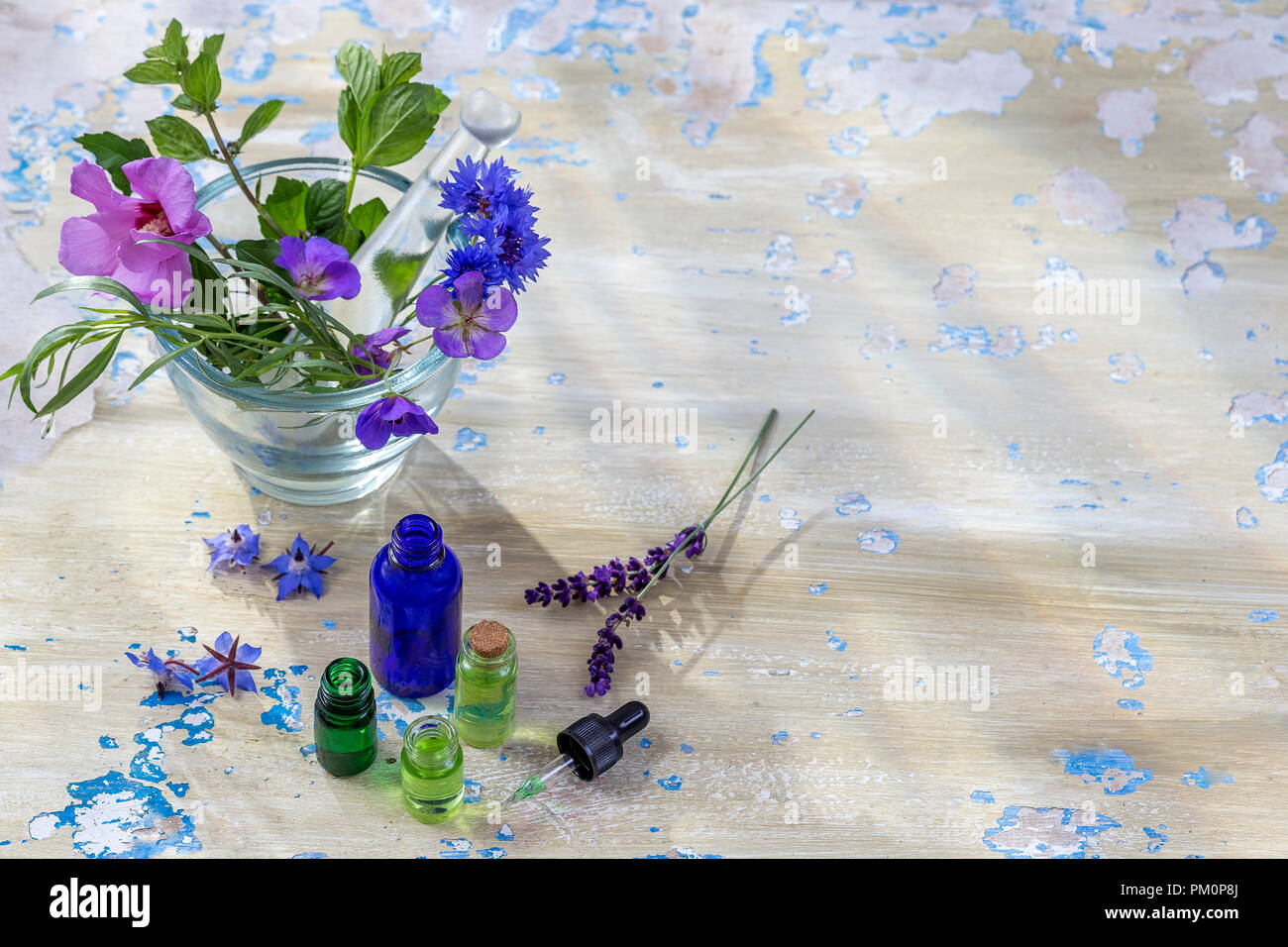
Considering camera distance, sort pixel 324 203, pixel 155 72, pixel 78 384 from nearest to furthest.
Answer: pixel 78 384 → pixel 155 72 → pixel 324 203

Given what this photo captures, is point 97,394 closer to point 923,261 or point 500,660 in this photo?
point 500,660

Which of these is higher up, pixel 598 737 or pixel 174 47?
pixel 174 47

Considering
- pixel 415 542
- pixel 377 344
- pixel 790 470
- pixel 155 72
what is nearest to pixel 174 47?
pixel 155 72

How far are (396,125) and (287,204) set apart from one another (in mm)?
105

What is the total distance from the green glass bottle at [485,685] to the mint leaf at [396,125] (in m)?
0.34

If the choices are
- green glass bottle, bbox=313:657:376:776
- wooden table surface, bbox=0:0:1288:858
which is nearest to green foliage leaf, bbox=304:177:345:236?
wooden table surface, bbox=0:0:1288:858

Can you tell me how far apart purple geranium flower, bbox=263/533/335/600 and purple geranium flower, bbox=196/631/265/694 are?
0.17 feet

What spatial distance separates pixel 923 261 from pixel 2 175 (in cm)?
89

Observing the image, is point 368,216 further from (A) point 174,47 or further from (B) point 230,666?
(B) point 230,666

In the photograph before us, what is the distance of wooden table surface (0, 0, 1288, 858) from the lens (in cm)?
90

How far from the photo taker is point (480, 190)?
2.72ft

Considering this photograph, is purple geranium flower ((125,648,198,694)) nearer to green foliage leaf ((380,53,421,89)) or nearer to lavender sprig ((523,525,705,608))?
lavender sprig ((523,525,705,608))

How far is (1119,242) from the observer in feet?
4.16

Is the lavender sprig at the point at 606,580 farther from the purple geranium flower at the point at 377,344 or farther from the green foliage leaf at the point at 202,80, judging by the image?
the green foliage leaf at the point at 202,80
